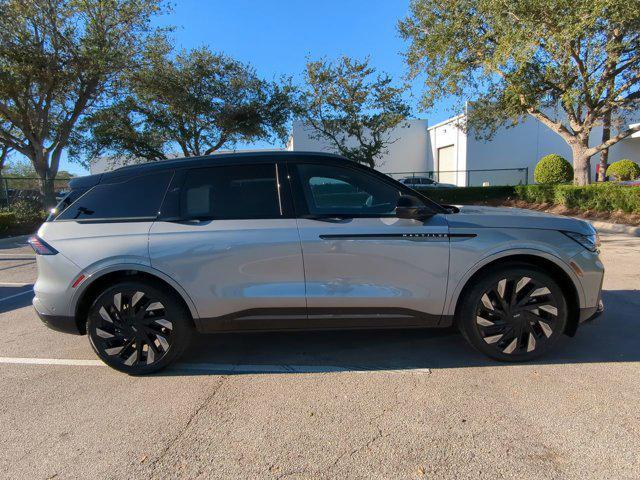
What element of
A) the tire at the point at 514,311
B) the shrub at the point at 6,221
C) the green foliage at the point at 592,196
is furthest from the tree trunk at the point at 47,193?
the green foliage at the point at 592,196

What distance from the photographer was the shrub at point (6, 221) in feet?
43.7

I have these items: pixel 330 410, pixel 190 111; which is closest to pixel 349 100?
pixel 190 111

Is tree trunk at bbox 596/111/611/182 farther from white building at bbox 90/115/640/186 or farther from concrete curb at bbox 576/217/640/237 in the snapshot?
white building at bbox 90/115/640/186

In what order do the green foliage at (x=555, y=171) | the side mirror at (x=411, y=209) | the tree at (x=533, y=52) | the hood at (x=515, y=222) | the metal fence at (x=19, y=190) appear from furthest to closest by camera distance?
the green foliage at (x=555, y=171) → the metal fence at (x=19, y=190) → the tree at (x=533, y=52) → the hood at (x=515, y=222) → the side mirror at (x=411, y=209)

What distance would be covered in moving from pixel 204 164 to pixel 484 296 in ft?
8.57

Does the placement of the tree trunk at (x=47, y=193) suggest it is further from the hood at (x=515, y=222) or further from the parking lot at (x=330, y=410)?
the hood at (x=515, y=222)

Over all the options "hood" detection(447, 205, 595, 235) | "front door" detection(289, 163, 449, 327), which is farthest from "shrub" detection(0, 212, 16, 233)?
"hood" detection(447, 205, 595, 235)

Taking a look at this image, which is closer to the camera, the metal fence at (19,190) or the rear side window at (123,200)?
the rear side window at (123,200)

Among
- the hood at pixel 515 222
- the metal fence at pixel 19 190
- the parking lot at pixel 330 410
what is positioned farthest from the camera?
the metal fence at pixel 19 190

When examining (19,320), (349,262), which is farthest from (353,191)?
(19,320)

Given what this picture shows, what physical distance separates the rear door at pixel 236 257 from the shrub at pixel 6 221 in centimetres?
1303

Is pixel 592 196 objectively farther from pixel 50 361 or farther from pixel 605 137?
pixel 50 361

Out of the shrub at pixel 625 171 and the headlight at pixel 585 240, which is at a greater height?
the shrub at pixel 625 171

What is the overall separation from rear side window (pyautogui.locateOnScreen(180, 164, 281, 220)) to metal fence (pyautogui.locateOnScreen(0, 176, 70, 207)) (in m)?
14.9
